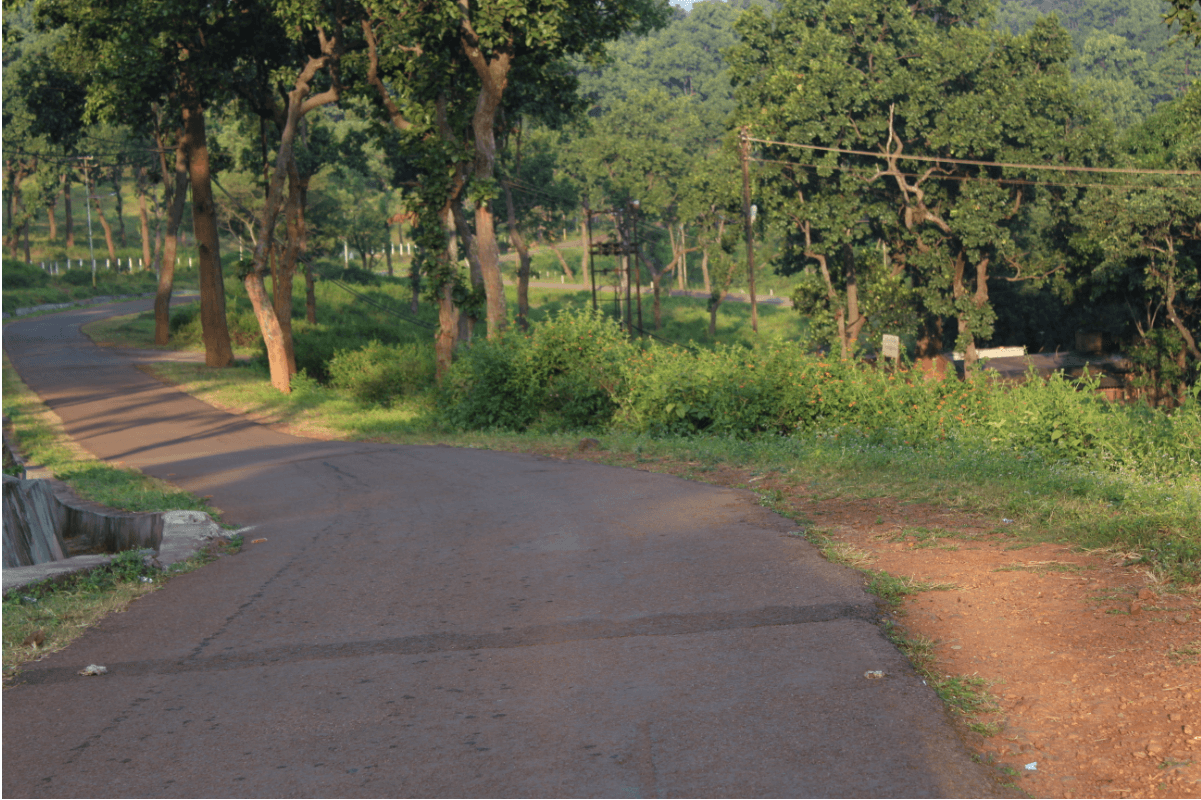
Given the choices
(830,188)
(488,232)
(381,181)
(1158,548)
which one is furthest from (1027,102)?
(381,181)

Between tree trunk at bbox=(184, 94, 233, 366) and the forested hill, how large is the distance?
4748 centimetres

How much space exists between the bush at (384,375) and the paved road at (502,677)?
63.6 ft

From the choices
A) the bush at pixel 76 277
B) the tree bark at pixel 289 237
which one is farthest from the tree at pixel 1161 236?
the bush at pixel 76 277

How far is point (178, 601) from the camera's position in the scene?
7.13m

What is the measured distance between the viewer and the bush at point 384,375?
28953 mm

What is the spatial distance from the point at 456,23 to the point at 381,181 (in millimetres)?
60775

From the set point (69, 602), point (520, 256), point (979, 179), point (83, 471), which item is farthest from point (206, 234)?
point (979, 179)

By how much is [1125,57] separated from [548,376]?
11039 cm

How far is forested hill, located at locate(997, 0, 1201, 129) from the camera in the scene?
3455 inches

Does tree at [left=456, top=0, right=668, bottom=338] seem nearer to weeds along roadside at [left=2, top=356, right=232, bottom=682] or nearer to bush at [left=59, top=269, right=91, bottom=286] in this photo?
weeds along roadside at [left=2, top=356, right=232, bottom=682]

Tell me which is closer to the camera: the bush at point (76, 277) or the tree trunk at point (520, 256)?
the tree trunk at point (520, 256)

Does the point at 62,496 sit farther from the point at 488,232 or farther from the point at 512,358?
the point at 488,232

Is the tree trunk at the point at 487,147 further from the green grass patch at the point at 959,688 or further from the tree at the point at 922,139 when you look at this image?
the green grass patch at the point at 959,688

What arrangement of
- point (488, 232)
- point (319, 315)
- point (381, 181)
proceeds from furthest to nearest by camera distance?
point (381, 181) < point (319, 315) < point (488, 232)
